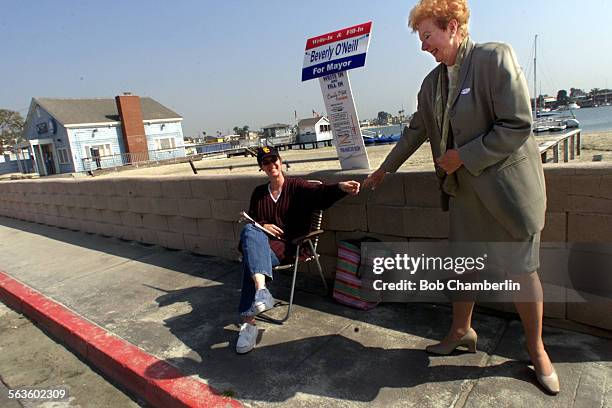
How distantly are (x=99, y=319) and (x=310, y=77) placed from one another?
3.14 m

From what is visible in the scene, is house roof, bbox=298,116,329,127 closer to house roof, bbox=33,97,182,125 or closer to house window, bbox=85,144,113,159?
house roof, bbox=33,97,182,125

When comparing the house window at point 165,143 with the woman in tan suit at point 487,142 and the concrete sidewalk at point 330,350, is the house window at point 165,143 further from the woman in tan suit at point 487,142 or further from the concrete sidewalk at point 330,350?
the woman in tan suit at point 487,142

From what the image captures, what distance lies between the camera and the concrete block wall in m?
2.80

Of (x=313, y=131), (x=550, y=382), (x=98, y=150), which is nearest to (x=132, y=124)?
(x=98, y=150)

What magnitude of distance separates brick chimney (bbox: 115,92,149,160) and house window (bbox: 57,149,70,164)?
5.18m

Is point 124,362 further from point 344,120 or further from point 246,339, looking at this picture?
point 344,120

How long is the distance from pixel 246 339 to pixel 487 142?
7.02ft

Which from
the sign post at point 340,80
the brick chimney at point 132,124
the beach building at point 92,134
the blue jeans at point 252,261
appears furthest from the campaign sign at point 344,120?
the brick chimney at point 132,124

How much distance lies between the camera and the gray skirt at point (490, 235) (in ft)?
7.60

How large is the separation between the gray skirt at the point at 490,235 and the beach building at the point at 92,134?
4185 centimetres

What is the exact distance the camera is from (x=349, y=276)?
377 cm

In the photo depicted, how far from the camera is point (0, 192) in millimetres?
12344

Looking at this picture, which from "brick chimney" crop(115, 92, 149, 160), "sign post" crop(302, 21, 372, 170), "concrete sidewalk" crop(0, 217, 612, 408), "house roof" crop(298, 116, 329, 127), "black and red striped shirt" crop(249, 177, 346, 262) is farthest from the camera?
"house roof" crop(298, 116, 329, 127)

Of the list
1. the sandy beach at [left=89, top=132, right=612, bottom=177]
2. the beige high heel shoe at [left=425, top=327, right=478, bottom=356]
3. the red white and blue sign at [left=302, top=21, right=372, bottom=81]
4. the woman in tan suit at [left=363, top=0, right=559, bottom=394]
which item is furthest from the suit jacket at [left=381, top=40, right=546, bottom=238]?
the sandy beach at [left=89, top=132, right=612, bottom=177]
